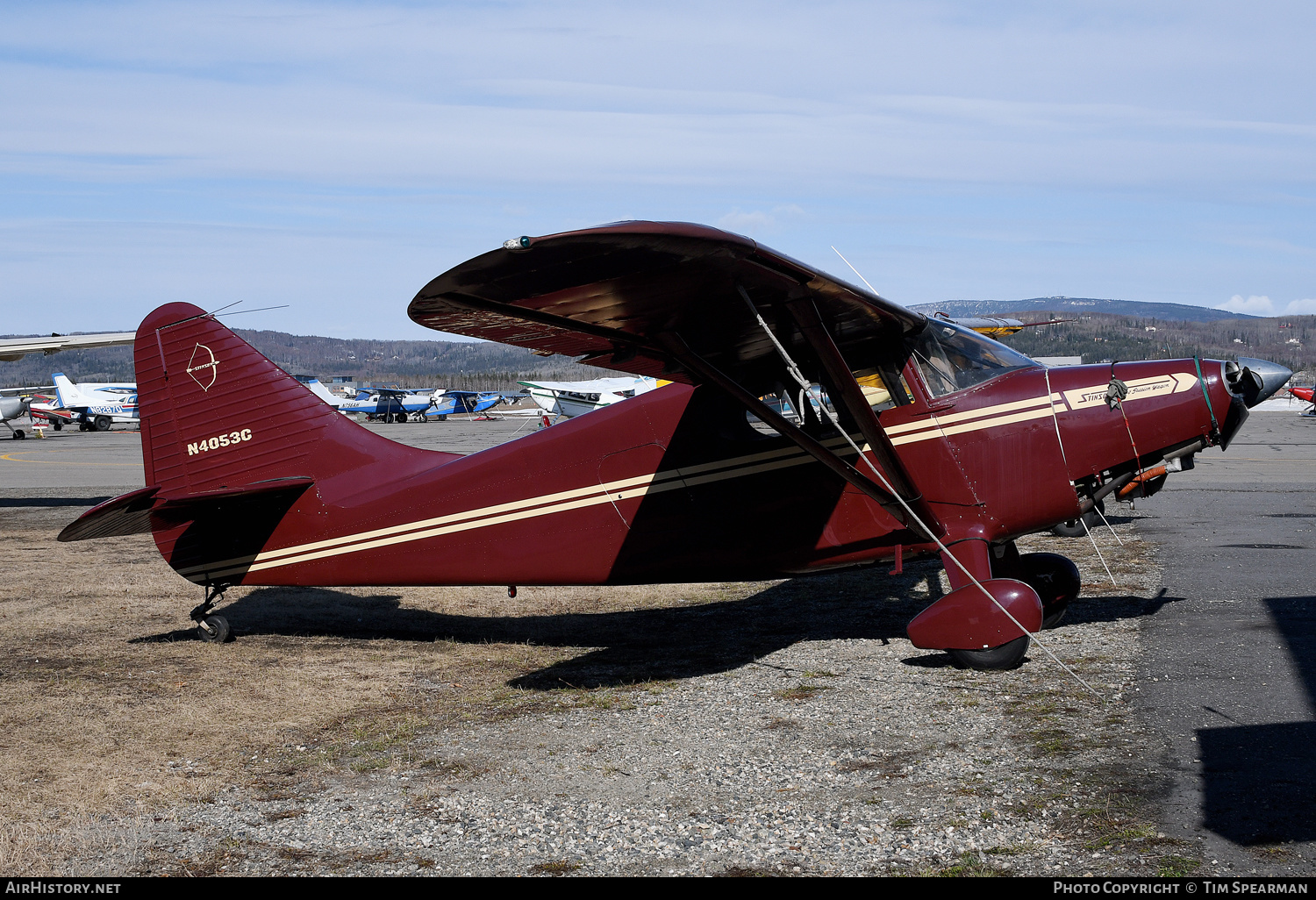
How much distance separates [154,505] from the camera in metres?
8.73

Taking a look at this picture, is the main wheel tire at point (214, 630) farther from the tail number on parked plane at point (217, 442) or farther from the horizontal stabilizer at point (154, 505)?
the tail number on parked plane at point (217, 442)

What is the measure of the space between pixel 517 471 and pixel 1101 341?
7241 inches

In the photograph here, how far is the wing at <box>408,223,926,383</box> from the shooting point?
198 inches

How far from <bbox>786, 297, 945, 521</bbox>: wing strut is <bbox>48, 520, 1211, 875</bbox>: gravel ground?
4.24ft

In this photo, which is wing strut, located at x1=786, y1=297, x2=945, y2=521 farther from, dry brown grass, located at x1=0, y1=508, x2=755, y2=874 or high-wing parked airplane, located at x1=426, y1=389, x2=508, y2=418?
high-wing parked airplane, located at x1=426, y1=389, x2=508, y2=418

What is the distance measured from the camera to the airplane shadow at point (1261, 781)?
14.0 feet

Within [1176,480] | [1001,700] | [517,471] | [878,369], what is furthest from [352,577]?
[1176,480]

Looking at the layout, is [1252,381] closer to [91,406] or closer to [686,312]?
[686,312]

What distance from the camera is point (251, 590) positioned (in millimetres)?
11930

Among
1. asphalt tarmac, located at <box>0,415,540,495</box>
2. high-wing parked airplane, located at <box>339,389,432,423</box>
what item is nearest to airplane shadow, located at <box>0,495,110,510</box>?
asphalt tarmac, located at <box>0,415,540,495</box>

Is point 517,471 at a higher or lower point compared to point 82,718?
higher

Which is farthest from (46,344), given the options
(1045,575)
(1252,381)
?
(1252,381)
